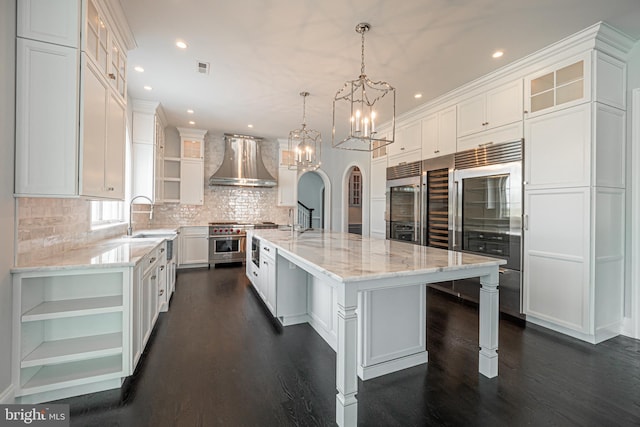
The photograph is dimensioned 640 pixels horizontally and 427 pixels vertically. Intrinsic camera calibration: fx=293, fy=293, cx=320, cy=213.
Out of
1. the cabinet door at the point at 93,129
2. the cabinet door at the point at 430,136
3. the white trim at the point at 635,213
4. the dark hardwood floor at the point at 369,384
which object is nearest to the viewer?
the dark hardwood floor at the point at 369,384

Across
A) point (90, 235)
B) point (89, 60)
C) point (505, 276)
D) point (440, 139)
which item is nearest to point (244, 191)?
point (90, 235)

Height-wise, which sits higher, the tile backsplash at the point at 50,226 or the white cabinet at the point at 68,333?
the tile backsplash at the point at 50,226

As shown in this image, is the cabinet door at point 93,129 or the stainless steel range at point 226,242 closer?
the cabinet door at point 93,129

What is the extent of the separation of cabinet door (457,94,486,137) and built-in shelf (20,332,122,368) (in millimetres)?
4333

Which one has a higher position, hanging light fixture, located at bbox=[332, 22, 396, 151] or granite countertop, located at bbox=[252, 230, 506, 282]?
Result: hanging light fixture, located at bbox=[332, 22, 396, 151]

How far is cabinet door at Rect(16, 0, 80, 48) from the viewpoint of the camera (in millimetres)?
1794

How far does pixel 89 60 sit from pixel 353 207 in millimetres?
7475

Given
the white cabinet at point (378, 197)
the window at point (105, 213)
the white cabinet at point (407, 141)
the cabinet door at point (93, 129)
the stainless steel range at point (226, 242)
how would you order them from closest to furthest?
the cabinet door at point (93, 129) → the window at point (105, 213) → the white cabinet at point (407, 141) → the white cabinet at point (378, 197) → the stainless steel range at point (226, 242)

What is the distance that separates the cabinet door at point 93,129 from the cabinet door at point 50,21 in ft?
0.48

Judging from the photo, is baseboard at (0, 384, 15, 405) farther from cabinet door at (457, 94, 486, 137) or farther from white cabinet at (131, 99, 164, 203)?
cabinet door at (457, 94, 486, 137)

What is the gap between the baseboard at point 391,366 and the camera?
2107mm

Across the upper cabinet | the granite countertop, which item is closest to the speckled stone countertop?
the upper cabinet

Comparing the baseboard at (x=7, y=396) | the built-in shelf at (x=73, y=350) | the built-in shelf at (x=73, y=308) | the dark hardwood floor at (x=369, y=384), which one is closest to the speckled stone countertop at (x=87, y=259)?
the built-in shelf at (x=73, y=308)

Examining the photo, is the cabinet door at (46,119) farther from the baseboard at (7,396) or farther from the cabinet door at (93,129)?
the baseboard at (7,396)
